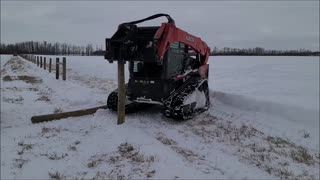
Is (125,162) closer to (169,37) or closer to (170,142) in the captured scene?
(170,142)

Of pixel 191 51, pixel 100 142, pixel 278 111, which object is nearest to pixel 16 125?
pixel 100 142

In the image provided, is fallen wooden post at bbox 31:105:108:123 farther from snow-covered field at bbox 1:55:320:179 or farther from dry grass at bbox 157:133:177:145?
dry grass at bbox 157:133:177:145

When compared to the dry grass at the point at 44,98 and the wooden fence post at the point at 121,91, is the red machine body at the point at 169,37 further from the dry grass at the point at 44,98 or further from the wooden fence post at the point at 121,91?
the dry grass at the point at 44,98

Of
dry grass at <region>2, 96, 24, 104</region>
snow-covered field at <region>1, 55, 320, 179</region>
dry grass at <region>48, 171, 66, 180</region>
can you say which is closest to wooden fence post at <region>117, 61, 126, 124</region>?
snow-covered field at <region>1, 55, 320, 179</region>

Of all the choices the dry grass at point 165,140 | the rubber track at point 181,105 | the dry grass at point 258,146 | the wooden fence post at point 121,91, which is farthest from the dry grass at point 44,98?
the dry grass at point 165,140

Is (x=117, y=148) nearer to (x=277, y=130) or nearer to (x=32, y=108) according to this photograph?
(x=277, y=130)

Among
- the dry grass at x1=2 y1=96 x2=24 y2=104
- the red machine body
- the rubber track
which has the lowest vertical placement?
the dry grass at x1=2 y1=96 x2=24 y2=104

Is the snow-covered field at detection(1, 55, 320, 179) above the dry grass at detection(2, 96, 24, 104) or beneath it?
beneath

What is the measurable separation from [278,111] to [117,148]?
15.3 ft

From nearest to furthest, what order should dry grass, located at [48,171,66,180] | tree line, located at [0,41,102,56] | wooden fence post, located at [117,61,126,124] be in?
dry grass, located at [48,171,66,180] < wooden fence post, located at [117,61,126,124] < tree line, located at [0,41,102,56]

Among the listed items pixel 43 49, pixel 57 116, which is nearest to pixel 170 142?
pixel 57 116

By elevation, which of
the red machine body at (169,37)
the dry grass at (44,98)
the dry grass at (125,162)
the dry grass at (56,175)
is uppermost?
the red machine body at (169,37)

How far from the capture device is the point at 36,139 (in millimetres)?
6996

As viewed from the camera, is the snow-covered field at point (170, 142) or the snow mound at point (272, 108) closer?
the snow-covered field at point (170, 142)
